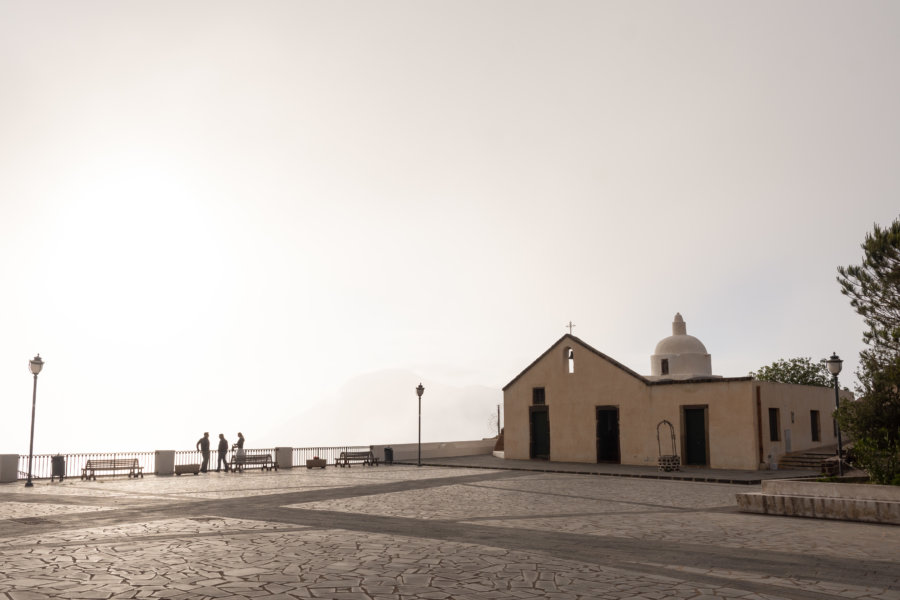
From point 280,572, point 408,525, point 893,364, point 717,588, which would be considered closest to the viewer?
point 717,588

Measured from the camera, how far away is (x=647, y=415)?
32.2 m

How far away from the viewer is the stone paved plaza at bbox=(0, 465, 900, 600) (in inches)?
304

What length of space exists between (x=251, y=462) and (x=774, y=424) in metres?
22.7

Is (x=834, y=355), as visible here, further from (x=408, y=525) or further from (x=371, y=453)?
(x=371, y=453)

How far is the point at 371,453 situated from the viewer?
3500cm

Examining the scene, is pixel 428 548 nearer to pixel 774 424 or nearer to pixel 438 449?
pixel 774 424

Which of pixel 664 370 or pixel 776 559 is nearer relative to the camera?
pixel 776 559

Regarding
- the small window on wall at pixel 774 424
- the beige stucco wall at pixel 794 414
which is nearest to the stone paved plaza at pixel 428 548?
the beige stucco wall at pixel 794 414

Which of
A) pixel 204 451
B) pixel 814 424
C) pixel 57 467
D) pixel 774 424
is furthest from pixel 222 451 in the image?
pixel 814 424

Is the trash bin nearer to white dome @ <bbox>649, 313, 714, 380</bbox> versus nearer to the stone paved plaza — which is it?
the stone paved plaza

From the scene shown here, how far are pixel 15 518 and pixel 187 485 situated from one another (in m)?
8.93

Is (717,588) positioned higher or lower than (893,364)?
lower

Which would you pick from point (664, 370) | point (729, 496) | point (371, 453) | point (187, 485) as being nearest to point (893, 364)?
point (729, 496)

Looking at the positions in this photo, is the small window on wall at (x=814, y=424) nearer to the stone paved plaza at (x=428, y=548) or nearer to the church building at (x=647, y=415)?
the church building at (x=647, y=415)
